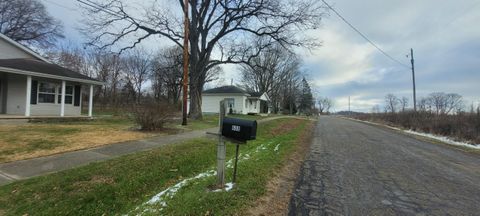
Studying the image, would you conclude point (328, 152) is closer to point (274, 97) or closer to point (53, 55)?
point (53, 55)

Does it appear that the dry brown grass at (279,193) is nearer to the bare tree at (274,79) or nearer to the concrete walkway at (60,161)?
the concrete walkway at (60,161)

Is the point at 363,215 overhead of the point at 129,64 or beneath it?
beneath

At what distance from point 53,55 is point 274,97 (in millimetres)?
42822

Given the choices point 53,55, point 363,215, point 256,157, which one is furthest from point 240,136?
point 53,55

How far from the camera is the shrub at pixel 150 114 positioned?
11.9m

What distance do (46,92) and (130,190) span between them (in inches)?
627

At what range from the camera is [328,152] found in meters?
9.69

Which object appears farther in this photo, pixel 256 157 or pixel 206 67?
pixel 206 67

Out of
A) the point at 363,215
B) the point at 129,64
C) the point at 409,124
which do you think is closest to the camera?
the point at 363,215

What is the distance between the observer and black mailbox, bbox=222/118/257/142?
14.6 feet

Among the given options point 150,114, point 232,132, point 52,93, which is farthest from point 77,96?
point 232,132

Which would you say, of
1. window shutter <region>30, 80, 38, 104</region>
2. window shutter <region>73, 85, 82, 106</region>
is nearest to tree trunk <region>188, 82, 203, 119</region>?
window shutter <region>73, 85, 82, 106</region>

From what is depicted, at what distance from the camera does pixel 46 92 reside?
677 inches

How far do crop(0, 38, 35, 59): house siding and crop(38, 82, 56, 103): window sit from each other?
3.78m
